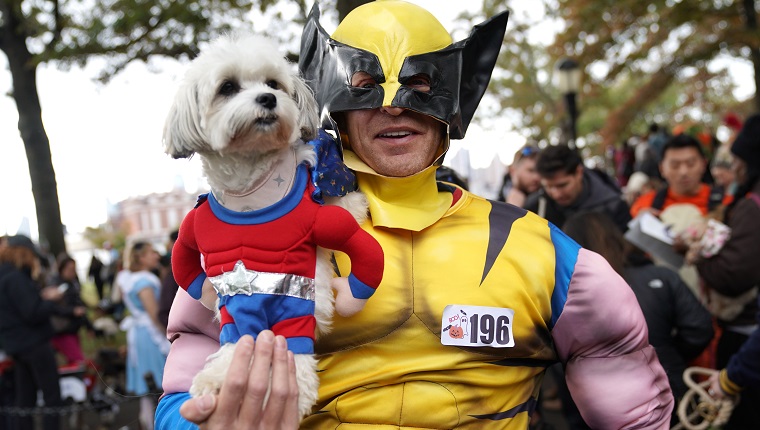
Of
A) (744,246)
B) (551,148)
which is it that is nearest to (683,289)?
(744,246)

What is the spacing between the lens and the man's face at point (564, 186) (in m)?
4.92

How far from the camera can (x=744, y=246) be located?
3812mm

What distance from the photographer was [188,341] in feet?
6.46

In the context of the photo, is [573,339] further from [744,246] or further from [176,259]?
[744,246]

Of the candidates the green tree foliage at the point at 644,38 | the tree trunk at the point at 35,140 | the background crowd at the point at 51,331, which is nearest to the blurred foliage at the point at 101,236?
the tree trunk at the point at 35,140

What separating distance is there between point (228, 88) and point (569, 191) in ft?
12.1

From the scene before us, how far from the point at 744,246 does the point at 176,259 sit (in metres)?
3.17

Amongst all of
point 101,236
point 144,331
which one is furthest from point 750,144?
point 101,236

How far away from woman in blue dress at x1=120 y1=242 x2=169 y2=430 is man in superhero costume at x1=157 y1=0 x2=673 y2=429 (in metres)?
5.10

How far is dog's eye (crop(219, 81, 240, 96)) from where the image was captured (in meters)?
1.65

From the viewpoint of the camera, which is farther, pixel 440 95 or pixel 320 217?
pixel 440 95

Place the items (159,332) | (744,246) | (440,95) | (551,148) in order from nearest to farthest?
(440,95)
(744,246)
(551,148)
(159,332)

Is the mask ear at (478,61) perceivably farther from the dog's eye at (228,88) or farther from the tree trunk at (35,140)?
the tree trunk at (35,140)

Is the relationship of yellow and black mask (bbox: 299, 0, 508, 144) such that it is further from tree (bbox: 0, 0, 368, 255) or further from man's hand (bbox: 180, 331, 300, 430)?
tree (bbox: 0, 0, 368, 255)
